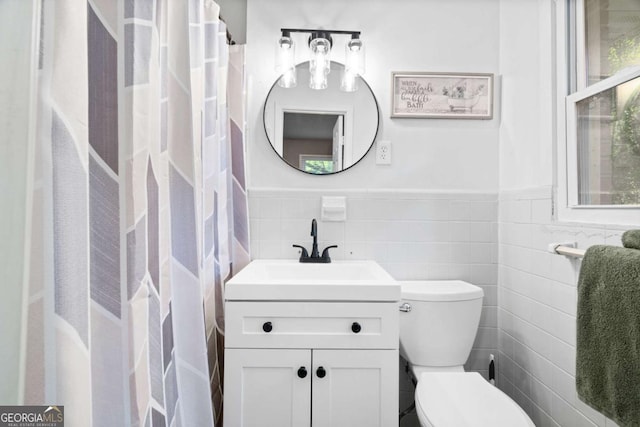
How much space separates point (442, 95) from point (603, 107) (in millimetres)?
718

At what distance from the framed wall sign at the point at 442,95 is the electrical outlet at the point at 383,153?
0.55 ft

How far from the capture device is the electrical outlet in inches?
67.7

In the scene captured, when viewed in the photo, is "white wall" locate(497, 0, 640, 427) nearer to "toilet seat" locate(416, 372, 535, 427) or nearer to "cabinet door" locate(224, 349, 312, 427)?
"toilet seat" locate(416, 372, 535, 427)

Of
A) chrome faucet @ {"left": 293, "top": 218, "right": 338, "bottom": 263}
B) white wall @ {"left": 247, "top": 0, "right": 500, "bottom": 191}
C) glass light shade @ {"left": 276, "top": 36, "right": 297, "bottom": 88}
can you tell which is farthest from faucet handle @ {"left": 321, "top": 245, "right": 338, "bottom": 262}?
glass light shade @ {"left": 276, "top": 36, "right": 297, "bottom": 88}

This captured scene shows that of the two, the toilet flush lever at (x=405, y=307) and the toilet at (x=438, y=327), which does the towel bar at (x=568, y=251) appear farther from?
the toilet flush lever at (x=405, y=307)

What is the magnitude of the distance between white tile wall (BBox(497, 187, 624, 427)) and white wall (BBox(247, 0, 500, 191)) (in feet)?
0.95

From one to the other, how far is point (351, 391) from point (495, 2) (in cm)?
197

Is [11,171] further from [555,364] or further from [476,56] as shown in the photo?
[476,56]

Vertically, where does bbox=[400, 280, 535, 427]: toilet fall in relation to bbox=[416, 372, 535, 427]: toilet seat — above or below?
above

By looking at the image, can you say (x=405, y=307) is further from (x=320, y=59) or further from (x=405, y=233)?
(x=320, y=59)

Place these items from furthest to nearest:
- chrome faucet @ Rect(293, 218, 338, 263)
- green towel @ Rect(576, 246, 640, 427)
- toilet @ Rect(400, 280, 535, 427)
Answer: chrome faucet @ Rect(293, 218, 338, 263) → toilet @ Rect(400, 280, 535, 427) → green towel @ Rect(576, 246, 640, 427)

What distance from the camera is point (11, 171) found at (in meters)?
0.48

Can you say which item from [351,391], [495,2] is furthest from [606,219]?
[495,2]

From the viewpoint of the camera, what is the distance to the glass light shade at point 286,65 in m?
1.67
